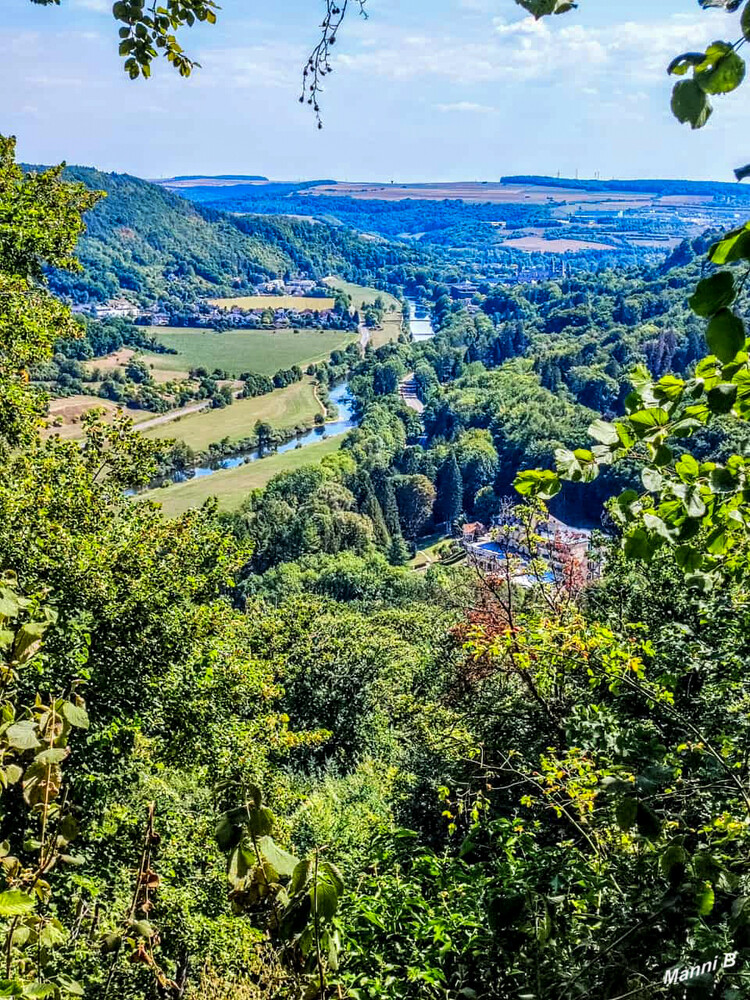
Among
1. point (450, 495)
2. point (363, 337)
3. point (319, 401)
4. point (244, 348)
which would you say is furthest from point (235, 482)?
point (363, 337)

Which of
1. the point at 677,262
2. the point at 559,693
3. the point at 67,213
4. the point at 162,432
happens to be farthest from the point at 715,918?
the point at 677,262

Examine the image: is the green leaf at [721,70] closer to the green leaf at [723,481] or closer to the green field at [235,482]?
the green leaf at [723,481]

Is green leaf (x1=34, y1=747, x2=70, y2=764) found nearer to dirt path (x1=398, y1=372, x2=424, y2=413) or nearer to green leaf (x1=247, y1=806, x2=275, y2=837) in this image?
green leaf (x1=247, y1=806, x2=275, y2=837)

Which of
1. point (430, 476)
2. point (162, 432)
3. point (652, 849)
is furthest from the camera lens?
point (162, 432)

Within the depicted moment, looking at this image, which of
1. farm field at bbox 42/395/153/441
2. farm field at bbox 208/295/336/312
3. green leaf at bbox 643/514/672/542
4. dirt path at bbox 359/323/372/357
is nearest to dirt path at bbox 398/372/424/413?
dirt path at bbox 359/323/372/357

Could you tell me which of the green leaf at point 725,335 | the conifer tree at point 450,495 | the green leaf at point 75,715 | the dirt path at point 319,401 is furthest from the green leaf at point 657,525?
the dirt path at point 319,401

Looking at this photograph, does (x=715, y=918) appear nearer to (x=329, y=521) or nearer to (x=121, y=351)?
(x=329, y=521)
